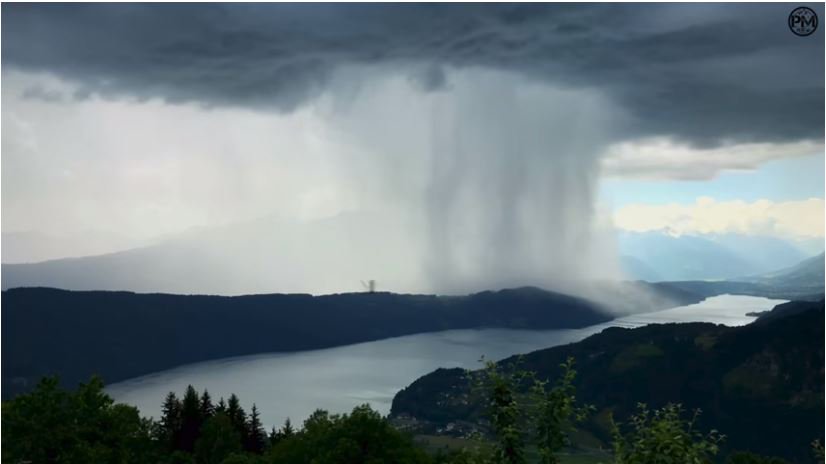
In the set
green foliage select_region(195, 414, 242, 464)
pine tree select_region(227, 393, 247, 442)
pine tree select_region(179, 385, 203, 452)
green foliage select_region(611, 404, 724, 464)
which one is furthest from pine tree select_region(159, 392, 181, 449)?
green foliage select_region(611, 404, 724, 464)

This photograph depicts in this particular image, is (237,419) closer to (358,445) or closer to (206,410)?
(206,410)

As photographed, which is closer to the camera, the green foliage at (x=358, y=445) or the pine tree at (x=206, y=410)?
the green foliage at (x=358, y=445)

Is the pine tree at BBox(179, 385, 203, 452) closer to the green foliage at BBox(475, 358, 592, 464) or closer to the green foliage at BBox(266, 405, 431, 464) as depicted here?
the green foliage at BBox(266, 405, 431, 464)

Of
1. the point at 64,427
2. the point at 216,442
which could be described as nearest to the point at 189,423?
the point at 216,442

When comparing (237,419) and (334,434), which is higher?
(334,434)

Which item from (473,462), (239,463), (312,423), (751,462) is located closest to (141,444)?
(239,463)

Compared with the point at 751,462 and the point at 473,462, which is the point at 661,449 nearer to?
the point at 473,462

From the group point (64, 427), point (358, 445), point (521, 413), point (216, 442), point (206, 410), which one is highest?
point (521, 413)

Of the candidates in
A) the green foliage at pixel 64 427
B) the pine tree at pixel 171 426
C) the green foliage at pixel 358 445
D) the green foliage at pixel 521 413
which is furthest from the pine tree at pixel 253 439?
the green foliage at pixel 521 413

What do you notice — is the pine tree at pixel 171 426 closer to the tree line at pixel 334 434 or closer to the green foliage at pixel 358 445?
the tree line at pixel 334 434

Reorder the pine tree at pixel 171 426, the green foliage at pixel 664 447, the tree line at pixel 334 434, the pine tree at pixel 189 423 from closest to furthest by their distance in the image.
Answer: the green foliage at pixel 664 447 < the tree line at pixel 334 434 < the pine tree at pixel 189 423 < the pine tree at pixel 171 426

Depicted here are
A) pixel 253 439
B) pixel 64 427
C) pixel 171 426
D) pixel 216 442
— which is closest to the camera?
pixel 64 427
